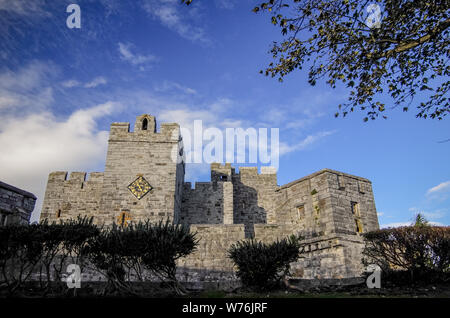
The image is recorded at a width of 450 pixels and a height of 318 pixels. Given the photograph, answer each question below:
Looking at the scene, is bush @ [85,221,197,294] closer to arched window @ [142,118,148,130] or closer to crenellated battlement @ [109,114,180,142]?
crenellated battlement @ [109,114,180,142]

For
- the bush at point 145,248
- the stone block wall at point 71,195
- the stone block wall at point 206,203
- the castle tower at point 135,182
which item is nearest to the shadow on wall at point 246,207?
the stone block wall at point 206,203

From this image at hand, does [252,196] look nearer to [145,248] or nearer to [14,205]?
[14,205]

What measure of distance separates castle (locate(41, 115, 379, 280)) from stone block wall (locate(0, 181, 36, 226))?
5799 millimetres

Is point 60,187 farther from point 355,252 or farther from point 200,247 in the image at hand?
point 355,252

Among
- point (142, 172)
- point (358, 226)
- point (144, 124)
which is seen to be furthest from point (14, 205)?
point (144, 124)

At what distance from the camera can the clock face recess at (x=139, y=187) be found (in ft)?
67.6

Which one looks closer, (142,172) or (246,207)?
(142,172)

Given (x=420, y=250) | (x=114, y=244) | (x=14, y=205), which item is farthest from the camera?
(x=14, y=205)

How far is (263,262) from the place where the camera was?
8.79 metres

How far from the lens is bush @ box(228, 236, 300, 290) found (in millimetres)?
8805

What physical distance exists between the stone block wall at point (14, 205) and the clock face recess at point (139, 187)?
9033 millimetres

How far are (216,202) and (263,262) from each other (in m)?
16.6

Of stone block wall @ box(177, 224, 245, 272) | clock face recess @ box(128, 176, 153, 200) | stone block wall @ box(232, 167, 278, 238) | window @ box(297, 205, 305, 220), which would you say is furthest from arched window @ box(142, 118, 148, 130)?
window @ box(297, 205, 305, 220)

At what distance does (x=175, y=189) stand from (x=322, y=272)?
11.3m
